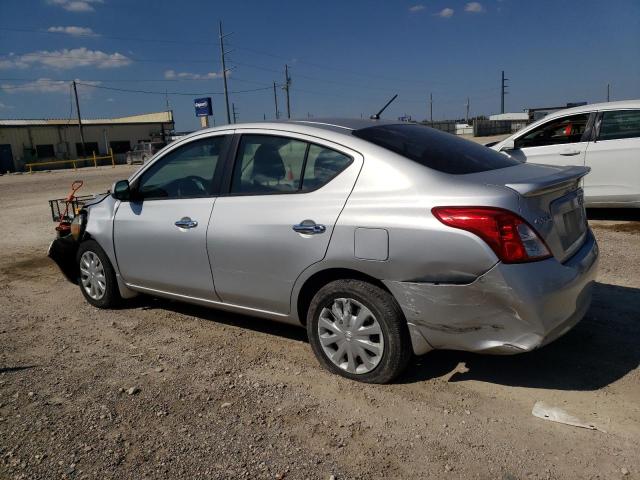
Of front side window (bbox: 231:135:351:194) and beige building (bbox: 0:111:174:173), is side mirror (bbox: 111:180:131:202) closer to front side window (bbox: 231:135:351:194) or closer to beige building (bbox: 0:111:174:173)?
front side window (bbox: 231:135:351:194)

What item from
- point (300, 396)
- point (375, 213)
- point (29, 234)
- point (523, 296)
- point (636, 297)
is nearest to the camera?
point (523, 296)

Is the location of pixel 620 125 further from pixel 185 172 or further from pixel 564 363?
pixel 185 172

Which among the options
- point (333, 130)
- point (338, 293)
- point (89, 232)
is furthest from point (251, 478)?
point (89, 232)

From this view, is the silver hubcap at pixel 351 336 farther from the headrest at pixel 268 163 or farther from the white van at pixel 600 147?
the white van at pixel 600 147

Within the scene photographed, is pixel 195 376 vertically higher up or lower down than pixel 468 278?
lower down

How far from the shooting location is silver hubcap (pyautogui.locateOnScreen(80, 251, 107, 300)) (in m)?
5.00

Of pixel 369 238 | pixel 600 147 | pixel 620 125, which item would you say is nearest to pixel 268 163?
pixel 369 238

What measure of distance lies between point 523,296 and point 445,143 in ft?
4.65

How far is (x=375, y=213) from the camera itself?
309 centimetres

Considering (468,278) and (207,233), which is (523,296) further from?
(207,233)

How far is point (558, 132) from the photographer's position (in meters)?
7.95

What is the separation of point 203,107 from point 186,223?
48.8 meters

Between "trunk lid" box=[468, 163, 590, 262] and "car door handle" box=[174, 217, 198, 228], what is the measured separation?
2.01 metres

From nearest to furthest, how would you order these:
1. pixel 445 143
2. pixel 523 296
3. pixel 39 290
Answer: pixel 523 296 < pixel 445 143 < pixel 39 290
